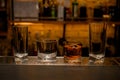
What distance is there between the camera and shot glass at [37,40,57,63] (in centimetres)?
94

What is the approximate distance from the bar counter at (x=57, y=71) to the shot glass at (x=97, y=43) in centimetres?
6

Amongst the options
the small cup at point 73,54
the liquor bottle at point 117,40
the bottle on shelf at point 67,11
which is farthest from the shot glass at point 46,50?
the liquor bottle at point 117,40

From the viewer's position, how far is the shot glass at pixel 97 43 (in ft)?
3.08

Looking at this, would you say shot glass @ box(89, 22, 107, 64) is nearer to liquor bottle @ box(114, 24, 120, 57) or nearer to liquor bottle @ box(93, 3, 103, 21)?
liquor bottle @ box(93, 3, 103, 21)

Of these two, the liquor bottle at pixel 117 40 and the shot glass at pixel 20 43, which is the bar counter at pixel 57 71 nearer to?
the shot glass at pixel 20 43

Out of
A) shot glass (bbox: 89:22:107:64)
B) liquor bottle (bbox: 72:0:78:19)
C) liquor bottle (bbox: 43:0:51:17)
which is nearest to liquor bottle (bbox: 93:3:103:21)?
liquor bottle (bbox: 72:0:78:19)

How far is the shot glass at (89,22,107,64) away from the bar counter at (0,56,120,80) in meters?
0.06

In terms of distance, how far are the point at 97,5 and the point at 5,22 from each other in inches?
39.9

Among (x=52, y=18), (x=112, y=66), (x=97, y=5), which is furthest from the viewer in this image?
(x=97, y=5)

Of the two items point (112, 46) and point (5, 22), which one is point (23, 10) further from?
point (112, 46)

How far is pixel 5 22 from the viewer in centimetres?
279

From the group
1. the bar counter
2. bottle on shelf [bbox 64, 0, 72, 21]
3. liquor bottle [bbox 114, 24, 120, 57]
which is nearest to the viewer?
the bar counter

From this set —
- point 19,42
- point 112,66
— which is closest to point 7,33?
point 19,42

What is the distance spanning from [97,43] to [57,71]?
0.19 meters
